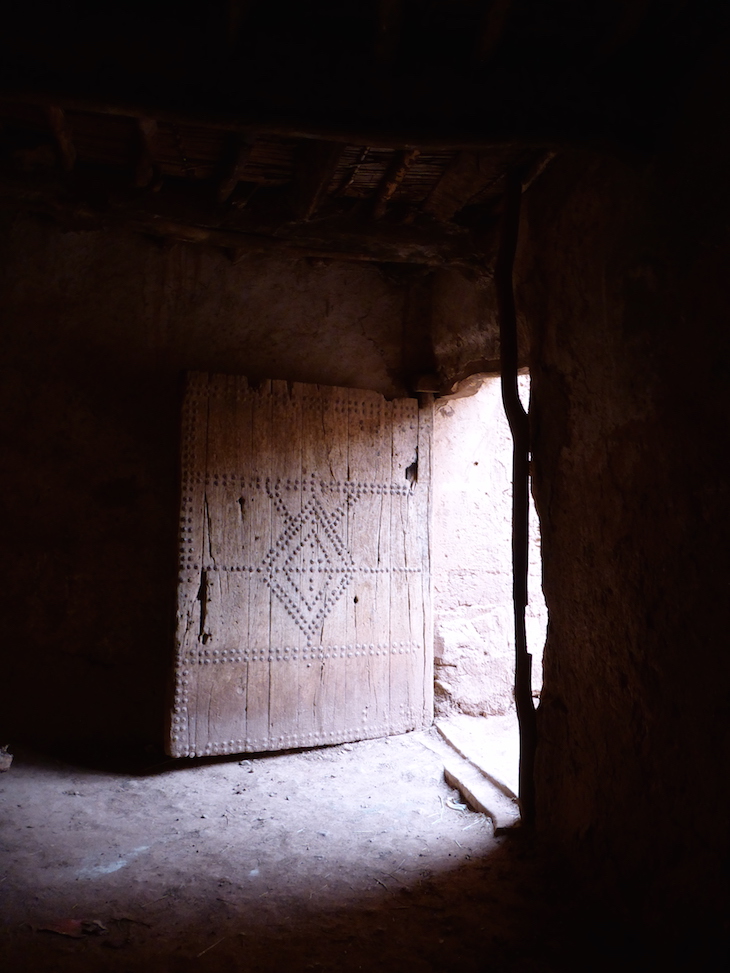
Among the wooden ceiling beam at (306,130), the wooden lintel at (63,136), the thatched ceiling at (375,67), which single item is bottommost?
the wooden ceiling beam at (306,130)

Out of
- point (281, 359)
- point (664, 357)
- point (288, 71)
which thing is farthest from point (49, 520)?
point (664, 357)

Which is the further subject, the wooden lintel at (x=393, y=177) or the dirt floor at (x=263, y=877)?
the wooden lintel at (x=393, y=177)

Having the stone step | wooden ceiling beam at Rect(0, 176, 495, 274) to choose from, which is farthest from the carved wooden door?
wooden ceiling beam at Rect(0, 176, 495, 274)

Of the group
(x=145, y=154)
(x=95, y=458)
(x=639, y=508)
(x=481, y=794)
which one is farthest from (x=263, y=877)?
(x=145, y=154)

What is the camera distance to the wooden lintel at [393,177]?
3.07 metres

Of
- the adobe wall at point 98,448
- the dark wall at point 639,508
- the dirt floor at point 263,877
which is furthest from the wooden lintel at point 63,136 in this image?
the dirt floor at point 263,877

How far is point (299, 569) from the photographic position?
4211 mm

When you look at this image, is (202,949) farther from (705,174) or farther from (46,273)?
(46,273)

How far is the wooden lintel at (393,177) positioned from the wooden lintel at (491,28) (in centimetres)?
78

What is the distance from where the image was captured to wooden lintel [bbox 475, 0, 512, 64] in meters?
2.01

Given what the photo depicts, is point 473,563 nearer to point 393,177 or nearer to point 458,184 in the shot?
point 458,184

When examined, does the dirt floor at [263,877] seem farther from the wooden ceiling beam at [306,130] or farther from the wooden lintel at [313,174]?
the wooden lintel at [313,174]

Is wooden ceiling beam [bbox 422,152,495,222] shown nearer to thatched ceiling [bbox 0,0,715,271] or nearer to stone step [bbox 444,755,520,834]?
thatched ceiling [bbox 0,0,715,271]

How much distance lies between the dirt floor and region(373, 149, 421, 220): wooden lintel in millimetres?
2942
